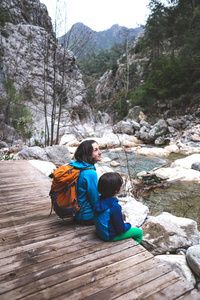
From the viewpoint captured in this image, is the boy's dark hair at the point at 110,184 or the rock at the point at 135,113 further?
the rock at the point at 135,113

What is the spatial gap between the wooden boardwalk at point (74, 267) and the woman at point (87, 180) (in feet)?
0.60

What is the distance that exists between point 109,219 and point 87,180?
1.40 ft

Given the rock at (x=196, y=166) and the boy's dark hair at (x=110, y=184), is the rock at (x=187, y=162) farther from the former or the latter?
the boy's dark hair at (x=110, y=184)

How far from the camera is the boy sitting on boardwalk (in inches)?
66.2

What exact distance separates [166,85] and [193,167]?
14245 mm

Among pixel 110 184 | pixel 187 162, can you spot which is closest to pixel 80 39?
pixel 187 162

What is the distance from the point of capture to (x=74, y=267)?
4.70 feet

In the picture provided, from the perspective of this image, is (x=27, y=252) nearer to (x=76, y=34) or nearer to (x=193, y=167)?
(x=193, y=167)

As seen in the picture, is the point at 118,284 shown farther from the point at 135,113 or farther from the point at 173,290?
the point at 135,113

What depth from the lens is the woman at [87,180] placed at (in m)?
1.89

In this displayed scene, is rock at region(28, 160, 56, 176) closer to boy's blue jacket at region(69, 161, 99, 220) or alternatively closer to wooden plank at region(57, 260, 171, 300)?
boy's blue jacket at region(69, 161, 99, 220)

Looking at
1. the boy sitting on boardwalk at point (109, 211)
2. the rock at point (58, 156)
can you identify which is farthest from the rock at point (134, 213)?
the rock at point (58, 156)

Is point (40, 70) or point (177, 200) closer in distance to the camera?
point (177, 200)

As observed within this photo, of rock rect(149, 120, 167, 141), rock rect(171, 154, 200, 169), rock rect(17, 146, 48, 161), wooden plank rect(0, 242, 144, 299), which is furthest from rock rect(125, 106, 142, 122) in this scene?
wooden plank rect(0, 242, 144, 299)
